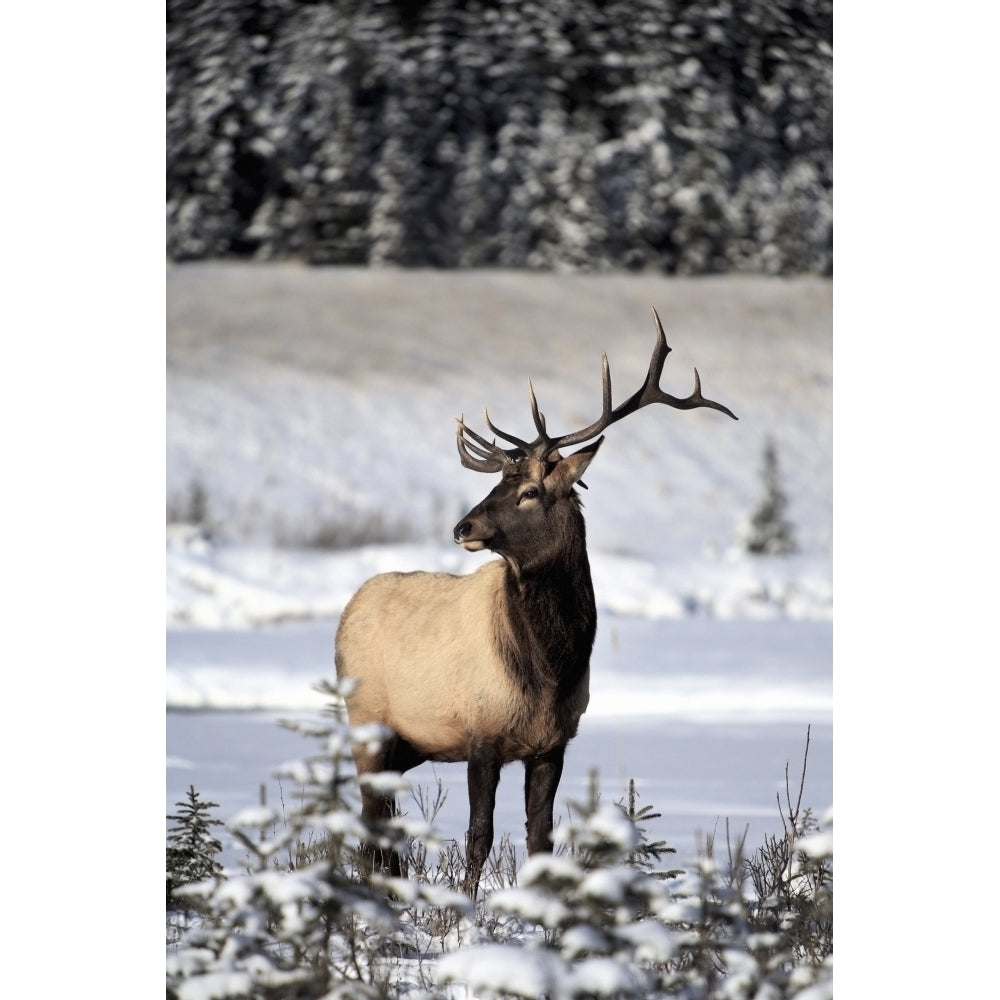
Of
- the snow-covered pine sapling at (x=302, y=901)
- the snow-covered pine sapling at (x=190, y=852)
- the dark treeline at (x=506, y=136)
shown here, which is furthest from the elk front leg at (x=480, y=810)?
Result: the dark treeline at (x=506, y=136)

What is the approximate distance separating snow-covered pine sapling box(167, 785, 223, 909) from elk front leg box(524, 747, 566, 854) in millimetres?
959

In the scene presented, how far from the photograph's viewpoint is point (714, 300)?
6141 millimetres

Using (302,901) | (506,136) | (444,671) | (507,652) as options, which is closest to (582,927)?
(302,901)

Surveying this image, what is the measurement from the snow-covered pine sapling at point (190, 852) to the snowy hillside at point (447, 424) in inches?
58.5

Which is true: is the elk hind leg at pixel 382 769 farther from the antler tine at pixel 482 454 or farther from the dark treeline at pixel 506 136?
the dark treeline at pixel 506 136

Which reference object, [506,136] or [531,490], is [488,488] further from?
[531,490]

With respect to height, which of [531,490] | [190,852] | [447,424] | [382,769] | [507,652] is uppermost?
[531,490]

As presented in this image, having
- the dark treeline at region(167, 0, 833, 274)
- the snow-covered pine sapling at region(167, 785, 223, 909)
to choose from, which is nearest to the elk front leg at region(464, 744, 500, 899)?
the snow-covered pine sapling at region(167, 785, 223, 909)

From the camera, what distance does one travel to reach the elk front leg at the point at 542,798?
3.64m

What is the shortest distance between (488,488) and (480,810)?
10.4ft

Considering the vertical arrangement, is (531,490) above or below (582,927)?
above

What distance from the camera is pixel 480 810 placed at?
3.59 meters
